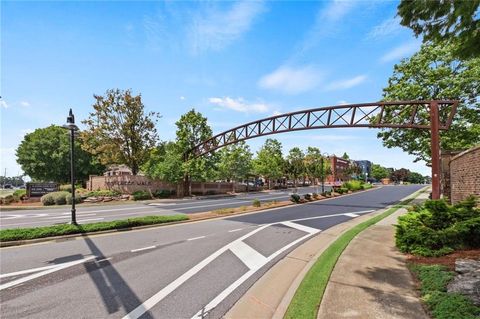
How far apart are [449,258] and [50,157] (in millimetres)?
57623

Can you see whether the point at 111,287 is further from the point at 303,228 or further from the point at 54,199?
the point at 54,199

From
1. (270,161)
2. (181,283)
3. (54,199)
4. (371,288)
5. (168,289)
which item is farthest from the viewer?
(270,161)

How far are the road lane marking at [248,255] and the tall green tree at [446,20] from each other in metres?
7.30

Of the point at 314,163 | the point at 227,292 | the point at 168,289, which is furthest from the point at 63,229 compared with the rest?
the point at 314,163

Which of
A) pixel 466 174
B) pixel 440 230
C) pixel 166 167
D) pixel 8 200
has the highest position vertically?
pixel 166 167

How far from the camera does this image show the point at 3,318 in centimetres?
519

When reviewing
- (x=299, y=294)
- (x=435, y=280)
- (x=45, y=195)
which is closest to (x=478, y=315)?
(x=435, y=280)

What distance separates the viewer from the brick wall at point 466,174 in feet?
39.4

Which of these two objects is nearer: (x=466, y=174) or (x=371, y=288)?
(x=371, y=288)

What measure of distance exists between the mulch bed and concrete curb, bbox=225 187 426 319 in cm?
272

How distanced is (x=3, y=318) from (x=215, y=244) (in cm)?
672

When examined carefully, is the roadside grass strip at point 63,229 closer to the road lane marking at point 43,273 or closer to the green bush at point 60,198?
the road lane marking at point 43,273

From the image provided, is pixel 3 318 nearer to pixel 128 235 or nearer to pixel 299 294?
pixel 299 294

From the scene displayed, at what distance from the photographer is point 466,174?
13.4 metres
